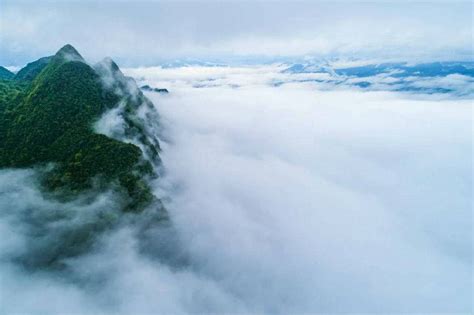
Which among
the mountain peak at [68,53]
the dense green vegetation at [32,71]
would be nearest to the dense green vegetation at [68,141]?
the mountain peak at [68,53]

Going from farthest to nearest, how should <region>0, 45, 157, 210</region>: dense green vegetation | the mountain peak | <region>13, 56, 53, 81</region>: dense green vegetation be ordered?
1. <region>13, 56, 53, 81</region>: dense green vegetation
2. the mountain peak
3. <region>0, 45, 157, 210</region>: dense green vegetation

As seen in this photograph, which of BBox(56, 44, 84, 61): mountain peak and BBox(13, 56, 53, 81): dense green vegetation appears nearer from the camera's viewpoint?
BBox(56, 44, 84, 61): mountain peak

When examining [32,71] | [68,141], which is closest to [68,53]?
[32,71]

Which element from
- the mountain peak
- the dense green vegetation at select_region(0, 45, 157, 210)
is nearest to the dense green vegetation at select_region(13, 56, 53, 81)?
the mountain peak

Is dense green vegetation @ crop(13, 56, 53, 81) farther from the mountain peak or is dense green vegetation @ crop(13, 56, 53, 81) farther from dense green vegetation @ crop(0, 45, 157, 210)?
dense green vegetation @ crop(0, 45, 157, 210)

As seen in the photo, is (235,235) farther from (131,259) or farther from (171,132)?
(171,132)

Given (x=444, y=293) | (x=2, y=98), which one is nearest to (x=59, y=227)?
(x=2, y=98)
